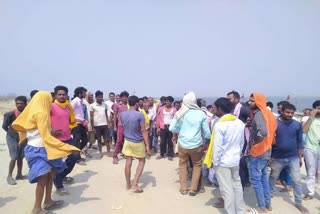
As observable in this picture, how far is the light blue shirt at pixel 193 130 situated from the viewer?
5969 mm

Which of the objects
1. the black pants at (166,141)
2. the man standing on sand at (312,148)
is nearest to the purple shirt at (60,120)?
the black pants at (166,141)

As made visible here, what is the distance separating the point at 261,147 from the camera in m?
5.06

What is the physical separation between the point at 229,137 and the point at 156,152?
613 cm

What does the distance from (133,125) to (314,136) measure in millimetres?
3866

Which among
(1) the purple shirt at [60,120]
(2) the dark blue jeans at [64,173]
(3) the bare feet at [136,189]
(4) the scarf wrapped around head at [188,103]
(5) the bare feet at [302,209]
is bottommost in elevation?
(3) the bare feet at [136,189]

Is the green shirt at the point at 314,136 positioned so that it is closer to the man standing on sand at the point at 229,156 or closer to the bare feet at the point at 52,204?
the man standing on sand at the point at 229,156

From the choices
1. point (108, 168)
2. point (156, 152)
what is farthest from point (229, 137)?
point (156, 152)

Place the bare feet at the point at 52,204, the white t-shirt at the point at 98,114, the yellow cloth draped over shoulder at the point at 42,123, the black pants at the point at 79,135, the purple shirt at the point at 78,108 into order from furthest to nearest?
the white t-shirt at the point at 98,114 < the purple shirt at the point at 78,108 < the black pants at the point at 79,135 < the bare feet at the point at 52,204 < the yellow cloth draped over shoulder at the point at 42,123

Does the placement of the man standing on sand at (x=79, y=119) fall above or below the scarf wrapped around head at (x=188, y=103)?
below

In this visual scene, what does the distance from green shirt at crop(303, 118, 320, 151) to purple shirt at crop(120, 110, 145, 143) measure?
141 inches

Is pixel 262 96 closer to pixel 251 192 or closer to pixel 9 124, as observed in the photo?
pixel 251 192

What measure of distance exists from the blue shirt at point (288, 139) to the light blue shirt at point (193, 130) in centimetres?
141

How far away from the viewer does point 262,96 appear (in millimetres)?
5305

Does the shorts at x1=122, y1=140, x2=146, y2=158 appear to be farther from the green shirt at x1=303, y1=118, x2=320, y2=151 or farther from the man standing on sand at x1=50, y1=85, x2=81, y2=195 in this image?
the green shirt at x1=303, y1=118, x2=320, y2=151
